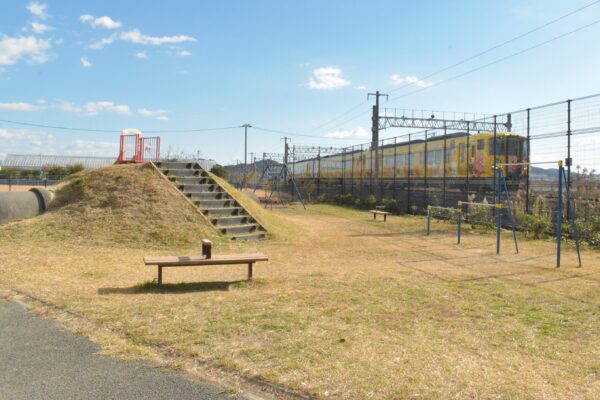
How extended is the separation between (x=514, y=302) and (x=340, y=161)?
27.8m

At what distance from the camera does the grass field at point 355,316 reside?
3.60m

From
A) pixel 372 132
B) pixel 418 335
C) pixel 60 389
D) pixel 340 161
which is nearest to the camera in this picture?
pixel 60 389

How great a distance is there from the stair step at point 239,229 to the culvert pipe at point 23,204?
5040 millimetres

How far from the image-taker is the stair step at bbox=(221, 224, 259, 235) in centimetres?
1173

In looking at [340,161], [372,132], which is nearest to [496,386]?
[372,132]

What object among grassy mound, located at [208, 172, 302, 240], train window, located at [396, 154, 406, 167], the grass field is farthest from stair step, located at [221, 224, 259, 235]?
train window, located at [396, 154, 406, 167]

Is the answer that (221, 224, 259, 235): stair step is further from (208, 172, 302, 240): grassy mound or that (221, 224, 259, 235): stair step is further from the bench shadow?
the bench shadow

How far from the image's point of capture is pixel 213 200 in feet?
43.1

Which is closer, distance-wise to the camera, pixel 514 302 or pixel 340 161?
pixel 514 302

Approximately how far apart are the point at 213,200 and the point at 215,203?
0.13 metres

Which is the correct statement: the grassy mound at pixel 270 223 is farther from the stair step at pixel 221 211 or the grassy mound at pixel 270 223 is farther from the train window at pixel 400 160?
the train window at pixel 400 160

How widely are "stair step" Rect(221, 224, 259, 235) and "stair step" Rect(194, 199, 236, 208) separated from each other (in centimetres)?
114

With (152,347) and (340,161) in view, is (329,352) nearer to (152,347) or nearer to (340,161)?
(152,347)

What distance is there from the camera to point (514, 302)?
19.6 feet
